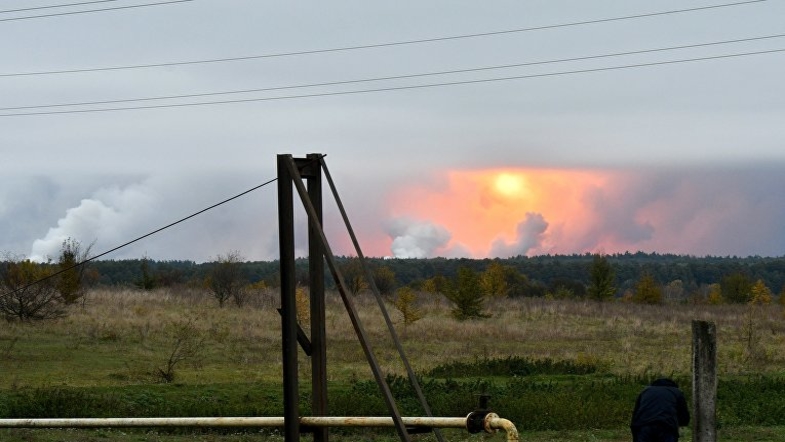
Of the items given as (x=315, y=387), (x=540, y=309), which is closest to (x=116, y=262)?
(x=540, y=309)

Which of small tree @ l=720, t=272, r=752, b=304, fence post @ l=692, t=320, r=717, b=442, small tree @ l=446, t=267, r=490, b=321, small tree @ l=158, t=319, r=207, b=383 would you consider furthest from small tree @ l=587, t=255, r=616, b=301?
fence post @ l=692, t=320, r=717, b=442

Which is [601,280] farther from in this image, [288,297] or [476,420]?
[476,420]

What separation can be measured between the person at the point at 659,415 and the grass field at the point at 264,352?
663cm

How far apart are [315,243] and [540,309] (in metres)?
44.4

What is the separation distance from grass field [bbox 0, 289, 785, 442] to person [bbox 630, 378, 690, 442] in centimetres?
663

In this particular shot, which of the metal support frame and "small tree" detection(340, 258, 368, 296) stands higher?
"small tree" detection(340, 258, 368, 296)

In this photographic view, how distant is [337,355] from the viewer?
1291 inches

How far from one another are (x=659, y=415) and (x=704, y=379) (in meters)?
0.75

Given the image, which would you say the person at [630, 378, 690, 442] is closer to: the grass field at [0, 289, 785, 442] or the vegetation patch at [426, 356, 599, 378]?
the grass field at [0, 289, 785, 442]

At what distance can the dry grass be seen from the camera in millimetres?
28734

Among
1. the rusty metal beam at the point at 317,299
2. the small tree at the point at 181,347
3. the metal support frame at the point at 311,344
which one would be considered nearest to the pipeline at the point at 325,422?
the metal support frame at the point at 311,344

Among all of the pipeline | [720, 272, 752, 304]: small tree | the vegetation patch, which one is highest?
[720, 272, 752, 304]: small tree

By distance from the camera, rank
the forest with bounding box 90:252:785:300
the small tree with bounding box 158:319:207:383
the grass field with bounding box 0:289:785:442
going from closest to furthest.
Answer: the grass field with bounding box 0:289:785:442 → the small tree with bounding box 158:319:207:383 → the forest with bounding box 90:252:785:300

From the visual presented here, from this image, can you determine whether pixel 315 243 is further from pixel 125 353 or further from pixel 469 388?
pixel 125 353
